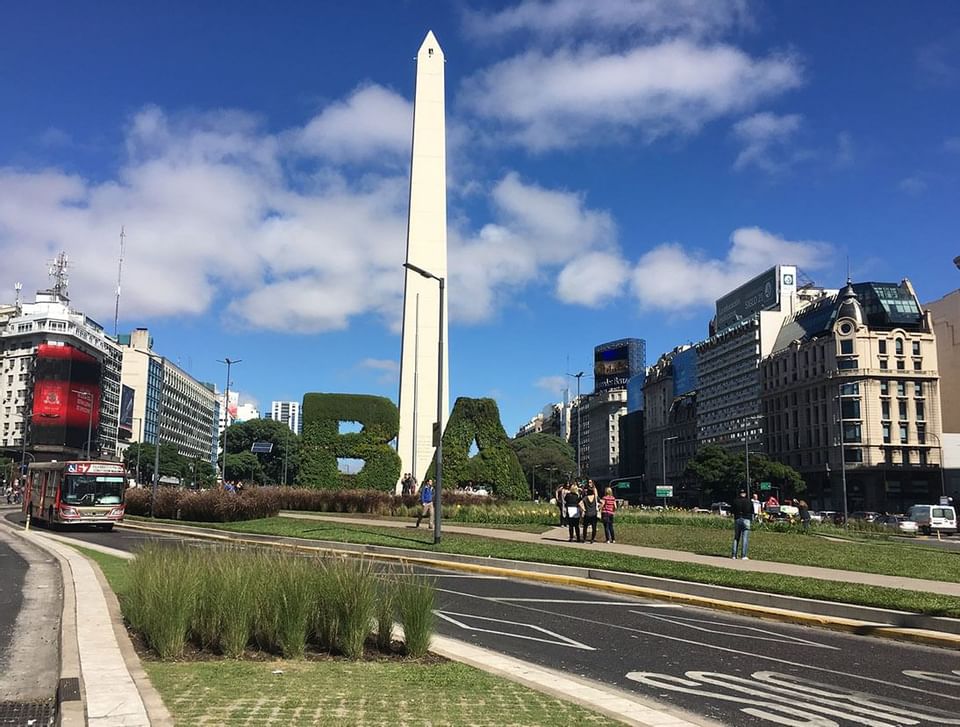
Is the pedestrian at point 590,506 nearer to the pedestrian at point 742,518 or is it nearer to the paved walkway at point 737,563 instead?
the paved walkway at point 737,563

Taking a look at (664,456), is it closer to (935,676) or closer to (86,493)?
(86,493)

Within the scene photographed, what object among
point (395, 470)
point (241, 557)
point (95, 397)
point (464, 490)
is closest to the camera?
point (241, 557)

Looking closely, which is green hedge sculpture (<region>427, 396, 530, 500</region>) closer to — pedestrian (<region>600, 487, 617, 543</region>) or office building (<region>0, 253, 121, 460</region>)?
pedestrian (<region>600, 487, 617, 543</region>)

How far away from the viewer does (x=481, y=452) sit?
44.9m

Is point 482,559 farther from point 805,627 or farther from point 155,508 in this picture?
point 155,508

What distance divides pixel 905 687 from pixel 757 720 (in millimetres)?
2447

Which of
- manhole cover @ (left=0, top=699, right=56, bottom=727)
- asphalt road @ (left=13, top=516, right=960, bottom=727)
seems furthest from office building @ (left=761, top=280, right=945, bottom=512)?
manhole cover @ (left=0, top=699, right=56, bottom=727)

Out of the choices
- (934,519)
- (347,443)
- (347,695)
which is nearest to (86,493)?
(347,443)

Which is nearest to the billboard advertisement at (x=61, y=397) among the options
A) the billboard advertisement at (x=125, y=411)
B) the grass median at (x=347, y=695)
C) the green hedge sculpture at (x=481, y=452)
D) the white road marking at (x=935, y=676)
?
the billboard advertisement at (x=125, y=411)

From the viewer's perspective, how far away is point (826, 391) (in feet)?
346

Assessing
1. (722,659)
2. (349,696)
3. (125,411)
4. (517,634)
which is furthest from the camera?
(125,411)

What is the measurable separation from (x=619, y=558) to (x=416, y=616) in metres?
12.0

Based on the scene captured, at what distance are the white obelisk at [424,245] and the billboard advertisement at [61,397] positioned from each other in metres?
83.2

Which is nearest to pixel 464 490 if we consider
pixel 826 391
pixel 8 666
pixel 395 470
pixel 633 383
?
pixel 395 470
